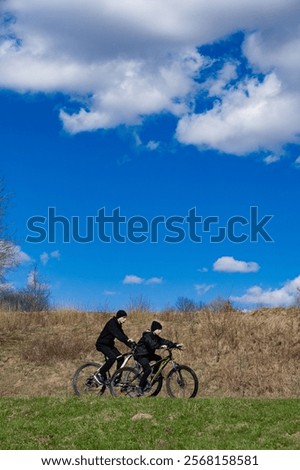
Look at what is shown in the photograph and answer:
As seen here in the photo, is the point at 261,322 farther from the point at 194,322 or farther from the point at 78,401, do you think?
the point at 78,401

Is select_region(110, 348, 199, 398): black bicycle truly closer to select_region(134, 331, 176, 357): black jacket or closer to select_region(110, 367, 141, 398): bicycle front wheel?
select_region(110, 367, 141, 398): bicycle front wheel

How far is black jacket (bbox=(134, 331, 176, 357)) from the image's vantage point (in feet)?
62.9

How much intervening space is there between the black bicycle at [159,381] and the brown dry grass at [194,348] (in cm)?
700

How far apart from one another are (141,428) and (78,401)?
344 centimetres

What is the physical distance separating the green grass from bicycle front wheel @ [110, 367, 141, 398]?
1.43 metres

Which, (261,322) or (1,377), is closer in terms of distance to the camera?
(1,377)

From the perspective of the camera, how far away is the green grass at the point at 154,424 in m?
14.3

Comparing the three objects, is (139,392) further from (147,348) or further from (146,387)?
(147,348)

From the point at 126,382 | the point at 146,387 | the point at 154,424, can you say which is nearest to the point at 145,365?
the point at 146,387

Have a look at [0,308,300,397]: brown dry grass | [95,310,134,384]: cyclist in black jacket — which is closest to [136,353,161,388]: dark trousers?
[95,310,134,384]: cyclist in black jacket
